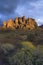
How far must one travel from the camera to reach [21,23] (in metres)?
94.9

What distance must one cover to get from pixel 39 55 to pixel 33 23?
193 ft

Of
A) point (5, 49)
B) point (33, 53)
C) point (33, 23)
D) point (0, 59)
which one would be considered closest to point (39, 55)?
point (33, 53)

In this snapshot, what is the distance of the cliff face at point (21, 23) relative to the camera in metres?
92.8

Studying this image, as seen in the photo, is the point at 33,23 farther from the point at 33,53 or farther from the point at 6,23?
the point at 33,53

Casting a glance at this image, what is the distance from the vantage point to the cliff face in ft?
304

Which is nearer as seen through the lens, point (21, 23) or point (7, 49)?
point (7, 49)

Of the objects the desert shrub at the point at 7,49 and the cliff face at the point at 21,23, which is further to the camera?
the cliff face at the point at 21,23

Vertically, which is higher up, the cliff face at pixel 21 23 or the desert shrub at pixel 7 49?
the cliff face at pixel 21 23

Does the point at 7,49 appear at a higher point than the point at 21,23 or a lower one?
lower

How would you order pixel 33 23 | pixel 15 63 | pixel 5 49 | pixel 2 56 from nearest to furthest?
1. pixel 15 63
2. pixel 2 56
3. pixel 5 49
4. pixel 33 23

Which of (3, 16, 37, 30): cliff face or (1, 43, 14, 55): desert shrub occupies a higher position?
(3, 16, 37, 30): cliff face

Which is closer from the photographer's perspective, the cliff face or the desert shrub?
the desert shrub

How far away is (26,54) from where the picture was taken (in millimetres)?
35844

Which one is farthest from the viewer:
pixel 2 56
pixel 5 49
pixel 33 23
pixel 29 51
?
pixel 33 23
